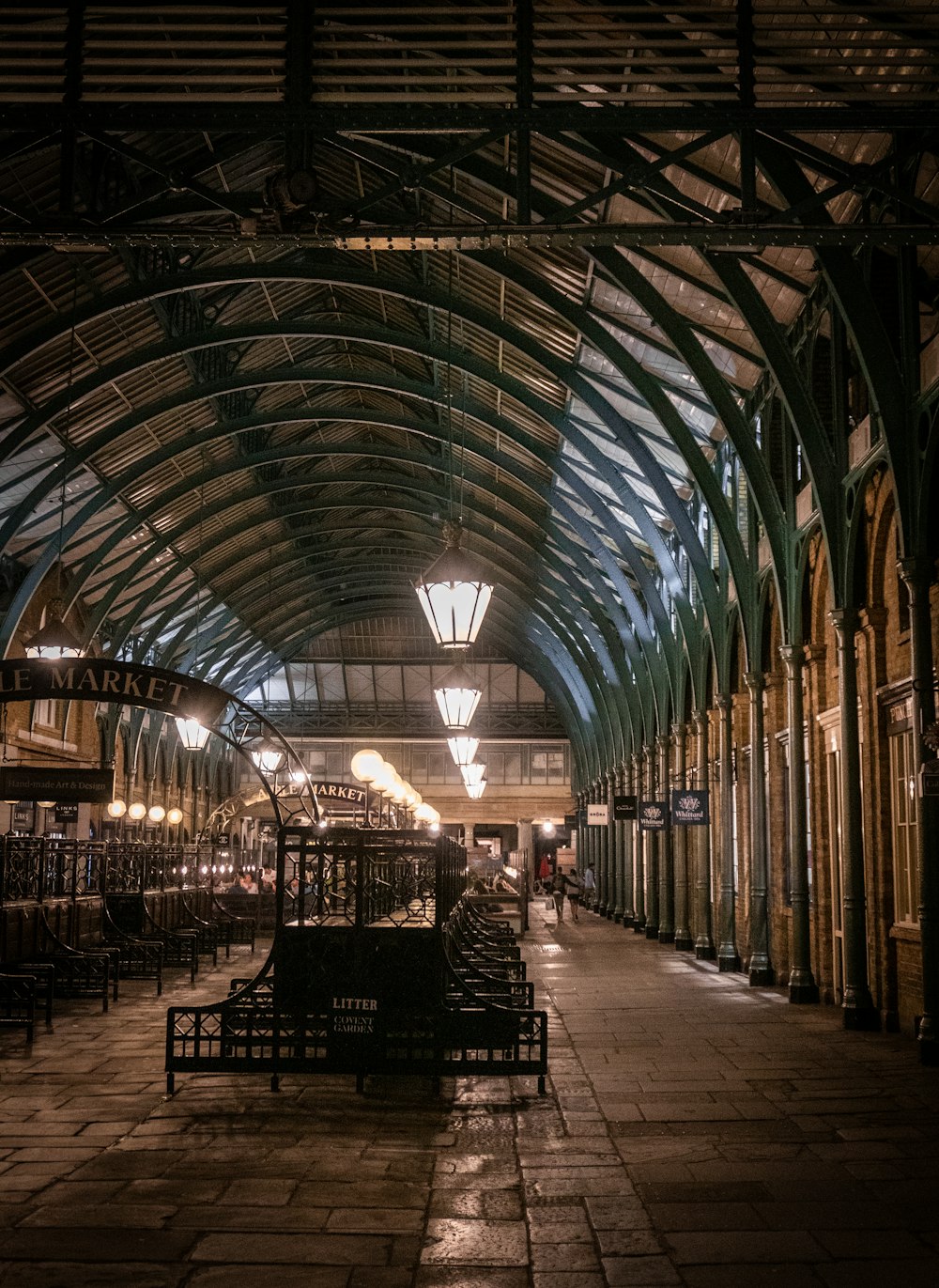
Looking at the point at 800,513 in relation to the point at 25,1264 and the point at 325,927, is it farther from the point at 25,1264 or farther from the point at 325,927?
the point at 25,1264

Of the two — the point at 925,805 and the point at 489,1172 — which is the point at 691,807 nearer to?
the point at 925,805

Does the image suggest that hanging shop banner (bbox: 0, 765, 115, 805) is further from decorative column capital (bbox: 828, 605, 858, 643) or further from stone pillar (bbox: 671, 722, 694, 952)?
stone pillar (bbox: 671, 722, 694, 952)

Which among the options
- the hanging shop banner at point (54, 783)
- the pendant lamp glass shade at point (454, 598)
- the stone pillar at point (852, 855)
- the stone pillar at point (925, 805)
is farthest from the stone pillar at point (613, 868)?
the pendant lamp glass shade at point (454, 598)

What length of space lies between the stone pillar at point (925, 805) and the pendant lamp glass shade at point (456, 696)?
4350mm

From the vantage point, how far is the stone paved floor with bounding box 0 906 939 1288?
5.59 m

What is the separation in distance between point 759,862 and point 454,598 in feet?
28.4

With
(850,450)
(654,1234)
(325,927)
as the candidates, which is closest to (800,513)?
(850,450)

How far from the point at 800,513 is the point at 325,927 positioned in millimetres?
8869

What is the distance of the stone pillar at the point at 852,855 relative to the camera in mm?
13195

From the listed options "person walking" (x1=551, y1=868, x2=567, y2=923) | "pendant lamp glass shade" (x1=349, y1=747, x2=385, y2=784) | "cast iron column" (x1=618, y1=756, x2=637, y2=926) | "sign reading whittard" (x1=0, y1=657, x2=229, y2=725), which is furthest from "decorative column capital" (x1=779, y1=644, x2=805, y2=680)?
"person walking" (x1=551, y1=868, x2=567, y2=923)

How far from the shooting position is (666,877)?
2716 centimetres

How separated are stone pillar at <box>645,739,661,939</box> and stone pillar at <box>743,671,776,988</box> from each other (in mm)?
9980

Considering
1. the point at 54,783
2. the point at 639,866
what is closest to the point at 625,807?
the point at 639,866

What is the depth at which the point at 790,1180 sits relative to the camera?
23.1 ft
